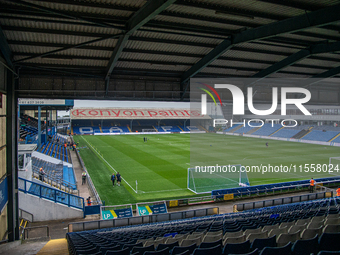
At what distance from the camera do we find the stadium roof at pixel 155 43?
7051 millimetres

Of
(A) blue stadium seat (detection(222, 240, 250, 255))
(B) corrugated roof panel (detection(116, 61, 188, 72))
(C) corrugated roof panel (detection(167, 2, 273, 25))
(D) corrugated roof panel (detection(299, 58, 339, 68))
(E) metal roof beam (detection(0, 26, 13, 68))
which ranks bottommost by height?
(A) blue stadium seat (detection(222, 240, 250, 255))

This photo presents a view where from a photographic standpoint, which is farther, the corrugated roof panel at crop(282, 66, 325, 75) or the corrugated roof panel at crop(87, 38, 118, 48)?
the corrugated roof panel at crop(282, 66, 325, 75)

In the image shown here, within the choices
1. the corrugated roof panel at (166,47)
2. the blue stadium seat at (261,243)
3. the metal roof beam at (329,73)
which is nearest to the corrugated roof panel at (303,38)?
the corrugated roof panel at (166,47)

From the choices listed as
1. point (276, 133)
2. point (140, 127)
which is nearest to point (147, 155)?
point (276, 133)

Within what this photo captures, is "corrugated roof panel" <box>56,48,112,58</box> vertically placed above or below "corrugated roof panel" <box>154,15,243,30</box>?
below

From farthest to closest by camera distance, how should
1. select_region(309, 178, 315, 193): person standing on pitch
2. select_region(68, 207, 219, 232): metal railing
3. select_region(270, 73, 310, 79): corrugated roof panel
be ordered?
select_region(309, 178, 315, 193): person standing on pitch
select_region(270, 73, 310, 79): corrugated roof panel
select_region(68, 207, 219, 232): metal railing

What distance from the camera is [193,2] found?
284 inches

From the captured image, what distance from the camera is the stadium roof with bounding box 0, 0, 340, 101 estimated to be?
7051 mm

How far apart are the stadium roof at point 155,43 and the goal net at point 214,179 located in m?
8.71

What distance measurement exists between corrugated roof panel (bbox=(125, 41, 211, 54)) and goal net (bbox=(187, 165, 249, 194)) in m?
10.8

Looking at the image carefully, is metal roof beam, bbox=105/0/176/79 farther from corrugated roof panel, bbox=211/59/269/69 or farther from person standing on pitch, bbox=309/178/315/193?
person standing on pitch, bbox=309/178/315/193

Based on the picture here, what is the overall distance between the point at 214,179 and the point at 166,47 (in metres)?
13.9

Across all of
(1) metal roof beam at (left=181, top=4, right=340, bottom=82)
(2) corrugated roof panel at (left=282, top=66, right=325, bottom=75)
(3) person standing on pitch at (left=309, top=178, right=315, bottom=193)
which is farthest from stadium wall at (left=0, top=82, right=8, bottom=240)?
(3) person standing on pitch at (left=309, top=178, right=315, bottom=193)

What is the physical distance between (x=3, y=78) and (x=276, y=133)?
54898 mm
